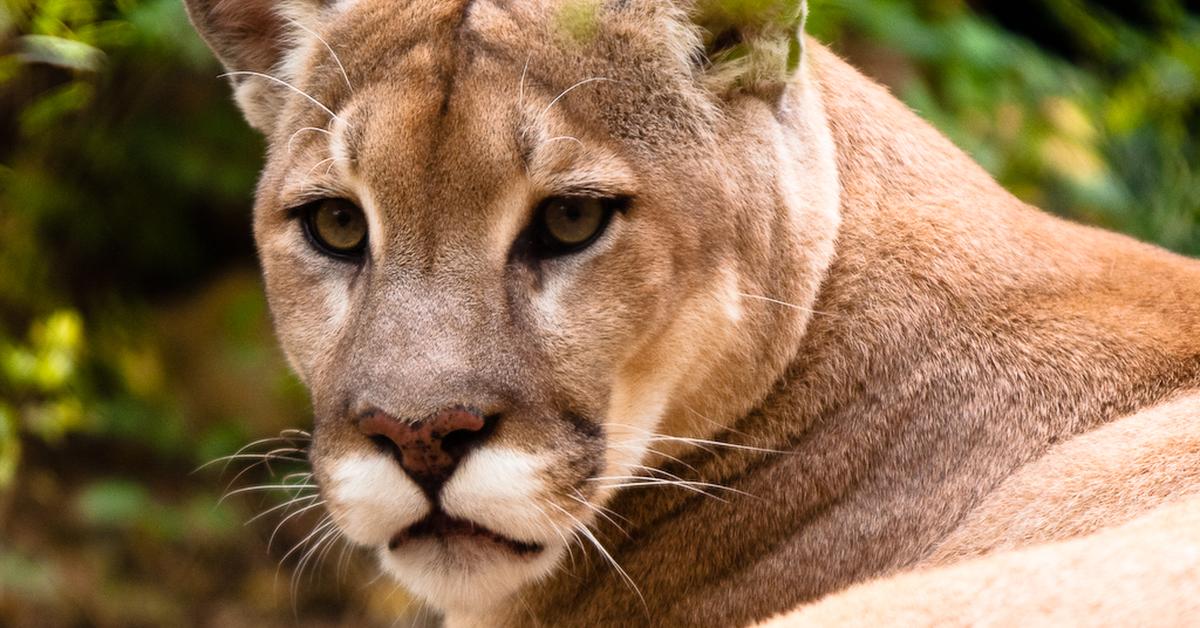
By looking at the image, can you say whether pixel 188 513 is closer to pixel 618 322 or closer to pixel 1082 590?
pixel 618 322

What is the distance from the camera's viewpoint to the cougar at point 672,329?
257 cm

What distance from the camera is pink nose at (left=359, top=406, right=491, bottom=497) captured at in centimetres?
243

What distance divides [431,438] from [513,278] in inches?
15.0

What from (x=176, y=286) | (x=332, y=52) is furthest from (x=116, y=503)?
(x=332, y=52)

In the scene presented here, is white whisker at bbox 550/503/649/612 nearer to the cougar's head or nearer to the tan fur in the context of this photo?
the cougar's head

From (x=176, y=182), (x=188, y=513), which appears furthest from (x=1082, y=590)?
(x=176, y=182)

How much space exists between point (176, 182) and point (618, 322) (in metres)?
3.62

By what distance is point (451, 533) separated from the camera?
8.57 ft

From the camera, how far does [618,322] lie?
105 inches

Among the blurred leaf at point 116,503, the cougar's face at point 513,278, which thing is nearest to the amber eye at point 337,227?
the cougar's face at point 513,278

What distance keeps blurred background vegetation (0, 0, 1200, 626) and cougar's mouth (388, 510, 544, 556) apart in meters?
2.06

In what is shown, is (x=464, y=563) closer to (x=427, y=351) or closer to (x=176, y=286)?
(x=427, y=351)

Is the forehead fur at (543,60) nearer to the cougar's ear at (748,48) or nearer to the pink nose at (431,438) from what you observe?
the cougar's ear at (748,48)

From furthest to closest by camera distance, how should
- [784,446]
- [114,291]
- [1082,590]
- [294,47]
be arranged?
1. [114,291]
2. [294,47]
3. [784,446]
4. [1082,590]
